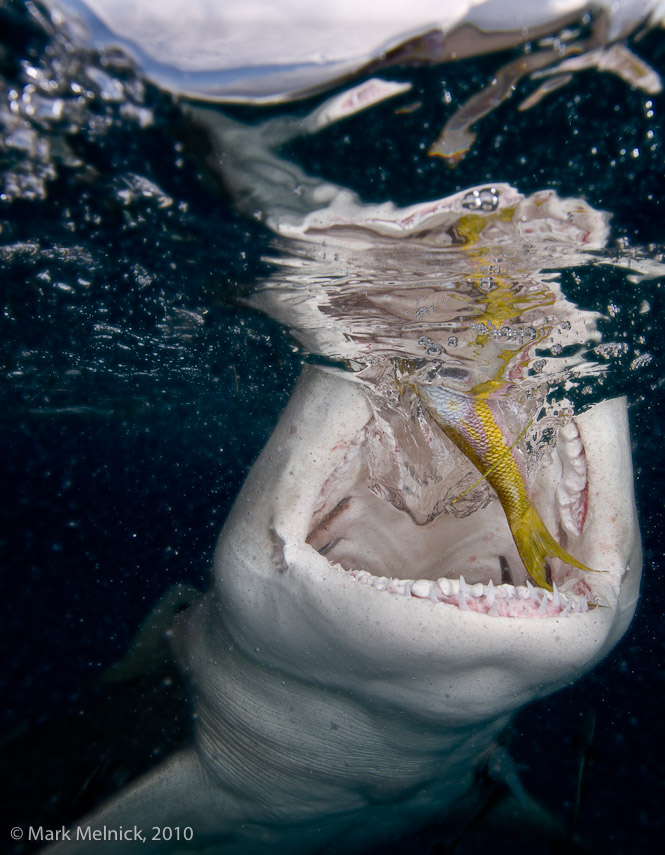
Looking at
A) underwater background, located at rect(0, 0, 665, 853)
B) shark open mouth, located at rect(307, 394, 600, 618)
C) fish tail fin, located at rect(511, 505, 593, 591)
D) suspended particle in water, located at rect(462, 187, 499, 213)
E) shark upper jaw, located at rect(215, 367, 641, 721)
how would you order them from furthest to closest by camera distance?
shark open mouth, located at rect(307, 394, 600, 618) < suspended particle in water, located at rect(462, 187, 499, 213) < fish tail fin, located at rect(511, 505, 593, 591) < shark upper jaw, located at rect(215, 367, 641, 721) < underwater background, located at rect(0, 0, 665, 853)

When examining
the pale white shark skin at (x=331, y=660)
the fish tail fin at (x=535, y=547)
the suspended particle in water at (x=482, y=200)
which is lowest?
the pale white shark skin at (x=331, y=660)

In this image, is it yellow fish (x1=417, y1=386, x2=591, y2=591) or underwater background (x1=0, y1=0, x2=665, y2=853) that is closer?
underwater background (x1=0, y1=0, x2=665, y2=853)

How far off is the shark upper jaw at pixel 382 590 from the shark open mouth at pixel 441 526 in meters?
0.01

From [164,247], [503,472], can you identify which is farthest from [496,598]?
[164,247]

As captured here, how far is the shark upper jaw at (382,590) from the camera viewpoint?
96.8 inches

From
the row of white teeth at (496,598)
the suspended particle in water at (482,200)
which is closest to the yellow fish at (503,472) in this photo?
the row of white teeth at (496,598)

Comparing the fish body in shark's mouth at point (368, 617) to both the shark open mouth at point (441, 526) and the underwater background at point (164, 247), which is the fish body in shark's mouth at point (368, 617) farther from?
the underwater background at point (164, 247)

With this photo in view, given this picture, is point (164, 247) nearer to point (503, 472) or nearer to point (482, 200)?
point (482, 200)

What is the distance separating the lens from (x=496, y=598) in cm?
246

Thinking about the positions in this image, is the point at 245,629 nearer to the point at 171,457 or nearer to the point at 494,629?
the point at 494,629

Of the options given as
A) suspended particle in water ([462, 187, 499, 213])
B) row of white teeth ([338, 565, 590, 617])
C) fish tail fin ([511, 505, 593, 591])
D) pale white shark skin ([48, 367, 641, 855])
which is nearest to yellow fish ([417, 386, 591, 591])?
fish tail fin ([511, 505, 593, 591])

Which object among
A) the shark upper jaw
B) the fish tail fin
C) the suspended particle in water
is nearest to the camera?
the shark upper jaw

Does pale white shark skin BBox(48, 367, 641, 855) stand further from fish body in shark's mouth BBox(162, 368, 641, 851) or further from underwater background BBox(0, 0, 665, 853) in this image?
underwater background BBox(0, 0, 665, 853)

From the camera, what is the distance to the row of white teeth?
8.02 ft
